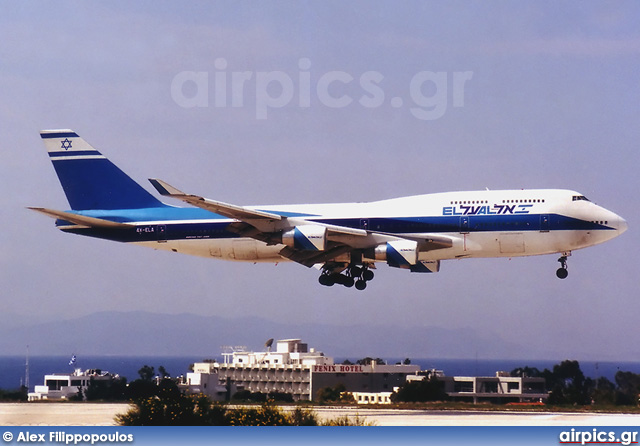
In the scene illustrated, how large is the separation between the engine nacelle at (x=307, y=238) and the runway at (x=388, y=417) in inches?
401

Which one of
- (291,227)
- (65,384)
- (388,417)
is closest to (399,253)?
(291,227)

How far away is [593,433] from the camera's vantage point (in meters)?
35.3

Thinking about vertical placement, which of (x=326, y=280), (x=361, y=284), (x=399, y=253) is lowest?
(x=361, y=284)

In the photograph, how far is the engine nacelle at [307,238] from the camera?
57938 millimetres

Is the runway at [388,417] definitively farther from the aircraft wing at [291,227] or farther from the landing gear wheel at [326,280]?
the landing gear wheel at [326,280]

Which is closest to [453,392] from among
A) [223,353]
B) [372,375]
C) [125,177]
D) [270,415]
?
[372,375]

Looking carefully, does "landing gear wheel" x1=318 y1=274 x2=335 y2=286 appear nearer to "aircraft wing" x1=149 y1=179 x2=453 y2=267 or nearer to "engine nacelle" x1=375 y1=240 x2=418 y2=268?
"aircraft wing" x1=149 y1=179 x2=453 y2=267

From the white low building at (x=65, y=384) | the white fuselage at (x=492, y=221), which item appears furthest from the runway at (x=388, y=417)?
the white fuselage at (x=492, y=221)

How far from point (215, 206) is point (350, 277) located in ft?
34.6

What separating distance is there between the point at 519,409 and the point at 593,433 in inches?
666

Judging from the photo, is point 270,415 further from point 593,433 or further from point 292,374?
point 292,374

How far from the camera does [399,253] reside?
57906 mm

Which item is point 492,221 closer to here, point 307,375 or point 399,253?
point 399,253

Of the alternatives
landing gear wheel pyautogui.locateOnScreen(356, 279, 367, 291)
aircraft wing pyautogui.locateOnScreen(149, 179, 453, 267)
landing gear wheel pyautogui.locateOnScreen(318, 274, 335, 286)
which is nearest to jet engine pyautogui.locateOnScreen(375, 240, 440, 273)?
aircraft wing pyautogui.locateOnScreen(149, 179, 453, 267)
